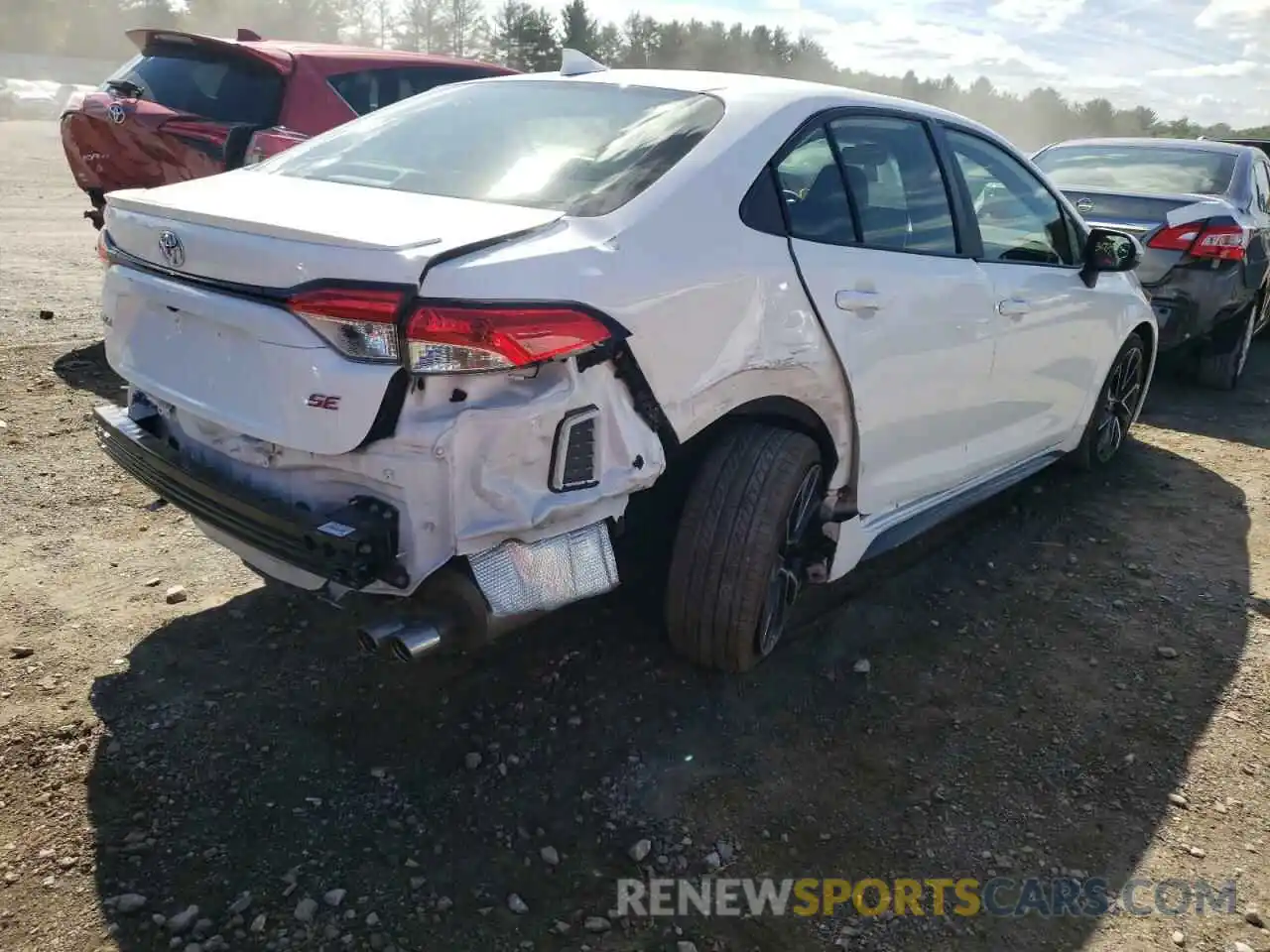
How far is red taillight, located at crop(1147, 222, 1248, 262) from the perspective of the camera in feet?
20.5

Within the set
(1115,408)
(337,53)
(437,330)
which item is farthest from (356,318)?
(337,53)

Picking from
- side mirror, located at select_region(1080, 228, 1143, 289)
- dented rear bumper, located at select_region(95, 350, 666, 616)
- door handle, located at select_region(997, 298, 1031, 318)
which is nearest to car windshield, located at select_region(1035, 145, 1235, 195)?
side mirror, located at select_region(1080, 228, 1143, 289)

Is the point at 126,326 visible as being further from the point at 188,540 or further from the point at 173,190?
the point at 188,540

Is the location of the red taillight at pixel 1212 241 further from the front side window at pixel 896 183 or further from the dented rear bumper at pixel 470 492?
the dented rear bumper at pixel 470 492

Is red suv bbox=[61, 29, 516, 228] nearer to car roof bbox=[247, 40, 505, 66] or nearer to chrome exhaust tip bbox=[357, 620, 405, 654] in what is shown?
car roof bbox=[247, 40, 505, 66]

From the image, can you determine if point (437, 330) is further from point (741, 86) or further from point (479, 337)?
point (741, 86)

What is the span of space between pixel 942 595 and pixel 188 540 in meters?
2.78

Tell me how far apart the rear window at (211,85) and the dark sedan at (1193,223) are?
5.18 meters

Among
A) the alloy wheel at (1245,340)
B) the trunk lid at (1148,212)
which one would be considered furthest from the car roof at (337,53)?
the alloy wheel at (1245,340)

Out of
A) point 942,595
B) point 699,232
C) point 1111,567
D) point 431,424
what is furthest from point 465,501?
point 1111,567

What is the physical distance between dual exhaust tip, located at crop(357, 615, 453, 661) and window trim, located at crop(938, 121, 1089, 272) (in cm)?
236

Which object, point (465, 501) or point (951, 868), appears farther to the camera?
point (951, 868)

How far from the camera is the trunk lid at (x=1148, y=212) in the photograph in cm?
631

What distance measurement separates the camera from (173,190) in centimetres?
271
